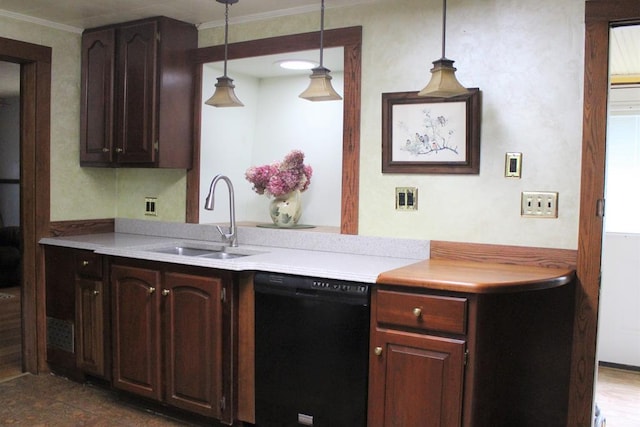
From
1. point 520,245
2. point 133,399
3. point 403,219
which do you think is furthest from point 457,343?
point 133,399

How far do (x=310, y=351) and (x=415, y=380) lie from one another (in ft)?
1.58

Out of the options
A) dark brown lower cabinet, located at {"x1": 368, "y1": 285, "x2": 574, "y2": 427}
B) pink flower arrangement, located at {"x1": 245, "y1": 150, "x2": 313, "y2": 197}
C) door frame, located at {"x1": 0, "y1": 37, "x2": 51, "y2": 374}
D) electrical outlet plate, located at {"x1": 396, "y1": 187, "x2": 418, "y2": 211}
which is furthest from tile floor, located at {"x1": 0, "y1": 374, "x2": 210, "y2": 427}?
electrical outlet plate, located at {"x1": 396, "y1": 187, "x2": 418, "y2": 211}

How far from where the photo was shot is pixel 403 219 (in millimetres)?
2875

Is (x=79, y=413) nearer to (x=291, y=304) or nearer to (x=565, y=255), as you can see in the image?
(x=291, y=304)

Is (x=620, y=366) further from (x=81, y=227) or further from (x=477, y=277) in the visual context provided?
(x=81, y=227)

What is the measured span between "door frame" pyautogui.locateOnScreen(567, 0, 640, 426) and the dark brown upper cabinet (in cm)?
221

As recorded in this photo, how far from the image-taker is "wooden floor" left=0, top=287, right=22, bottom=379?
143 inches

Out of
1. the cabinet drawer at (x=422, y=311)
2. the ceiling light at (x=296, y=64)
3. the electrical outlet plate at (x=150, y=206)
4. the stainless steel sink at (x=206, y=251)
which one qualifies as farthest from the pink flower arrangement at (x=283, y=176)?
the cabinet drawer at (x=422, y=311)

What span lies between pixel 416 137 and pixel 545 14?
0.77m

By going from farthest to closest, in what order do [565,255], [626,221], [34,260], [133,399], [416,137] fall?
[626,221], [34,260], [133,399], [416,137], [565,255]

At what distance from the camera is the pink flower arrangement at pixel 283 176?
333cm

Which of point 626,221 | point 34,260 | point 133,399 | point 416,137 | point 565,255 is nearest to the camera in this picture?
point 565,255

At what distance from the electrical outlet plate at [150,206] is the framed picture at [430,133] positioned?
1.65 meters

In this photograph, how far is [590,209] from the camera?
2430mm
